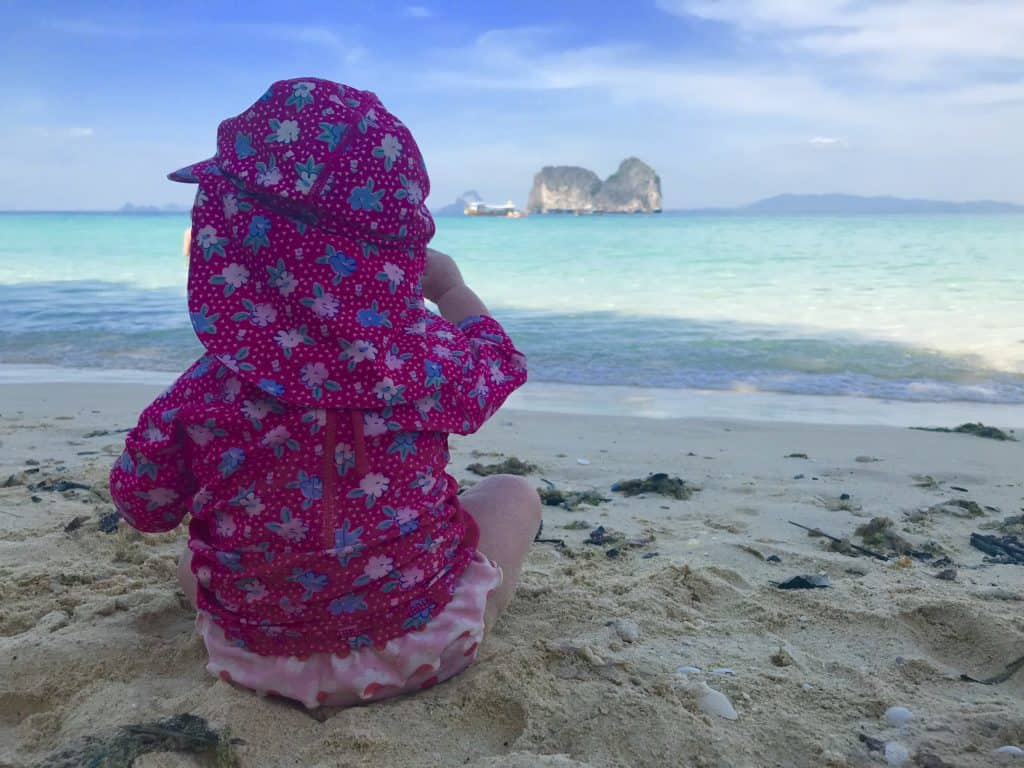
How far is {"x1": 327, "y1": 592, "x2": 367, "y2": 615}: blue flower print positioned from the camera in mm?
1795

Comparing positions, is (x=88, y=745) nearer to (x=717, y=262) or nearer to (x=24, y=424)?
(x=24, y=424)

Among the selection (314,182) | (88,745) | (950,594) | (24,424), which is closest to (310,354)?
(314,182)

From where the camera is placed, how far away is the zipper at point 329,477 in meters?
1.67

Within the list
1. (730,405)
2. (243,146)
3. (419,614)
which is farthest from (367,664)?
(730,405)

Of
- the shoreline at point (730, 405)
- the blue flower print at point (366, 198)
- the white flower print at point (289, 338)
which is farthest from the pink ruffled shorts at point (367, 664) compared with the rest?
the shoreline at point (730, 405)

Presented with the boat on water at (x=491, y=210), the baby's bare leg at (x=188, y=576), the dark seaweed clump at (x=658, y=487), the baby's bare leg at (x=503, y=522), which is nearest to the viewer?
the baby's bare leg at (x=188, y=576)

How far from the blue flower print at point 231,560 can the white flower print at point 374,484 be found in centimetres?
30

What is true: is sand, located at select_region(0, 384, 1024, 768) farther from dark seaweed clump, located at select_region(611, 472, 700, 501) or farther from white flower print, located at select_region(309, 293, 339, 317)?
white flower print, located at select_region(309, 293, 339, 317)

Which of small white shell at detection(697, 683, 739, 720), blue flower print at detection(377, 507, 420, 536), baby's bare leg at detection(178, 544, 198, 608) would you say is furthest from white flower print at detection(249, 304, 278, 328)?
small white shell at detection(697, 683, 739, 720)

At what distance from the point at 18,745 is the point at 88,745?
0.54 feet

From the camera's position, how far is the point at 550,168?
111188mm

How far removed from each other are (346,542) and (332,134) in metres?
0.80

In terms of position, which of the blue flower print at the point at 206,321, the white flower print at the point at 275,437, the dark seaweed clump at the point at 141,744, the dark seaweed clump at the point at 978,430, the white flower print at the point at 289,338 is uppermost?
the blue flower print at the point at 206,321

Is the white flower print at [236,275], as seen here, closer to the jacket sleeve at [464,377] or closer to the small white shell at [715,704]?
the jacket sleeve at [464,377]
